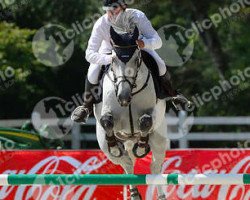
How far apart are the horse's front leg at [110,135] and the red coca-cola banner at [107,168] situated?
1.74 m

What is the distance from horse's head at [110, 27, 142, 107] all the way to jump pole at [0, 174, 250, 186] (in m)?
0.84

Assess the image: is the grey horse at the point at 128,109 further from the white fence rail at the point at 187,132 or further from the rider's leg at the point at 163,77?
the white fence rail at the point at 187,132

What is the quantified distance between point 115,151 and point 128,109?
558mm

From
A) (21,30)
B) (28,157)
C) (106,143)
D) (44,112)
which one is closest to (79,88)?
(44,112)

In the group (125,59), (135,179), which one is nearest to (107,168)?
(135,179)

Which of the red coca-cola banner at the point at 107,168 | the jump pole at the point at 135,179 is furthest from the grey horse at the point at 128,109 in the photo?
the red coca-cola banner at the point at 107,168

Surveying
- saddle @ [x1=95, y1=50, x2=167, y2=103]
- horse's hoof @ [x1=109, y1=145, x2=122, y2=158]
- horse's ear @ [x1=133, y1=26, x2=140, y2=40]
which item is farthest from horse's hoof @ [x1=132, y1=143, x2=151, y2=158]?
horse's ear @ [x1=133, y1=26, x2=140, y2=40]

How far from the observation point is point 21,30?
15.1 m

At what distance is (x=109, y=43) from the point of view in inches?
311

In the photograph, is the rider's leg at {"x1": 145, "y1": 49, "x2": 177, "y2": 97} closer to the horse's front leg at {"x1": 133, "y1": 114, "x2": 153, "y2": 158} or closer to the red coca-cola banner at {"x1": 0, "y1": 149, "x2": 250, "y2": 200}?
the horse's front leg at {"x1": 133, "y1": 114, "x2": 153, "y2": 158}

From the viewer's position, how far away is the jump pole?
7.32 m

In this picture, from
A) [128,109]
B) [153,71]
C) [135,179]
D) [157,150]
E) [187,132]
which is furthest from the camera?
[187,132]

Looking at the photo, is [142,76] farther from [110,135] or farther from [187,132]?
[187,132]

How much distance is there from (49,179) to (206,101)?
8721 mm
